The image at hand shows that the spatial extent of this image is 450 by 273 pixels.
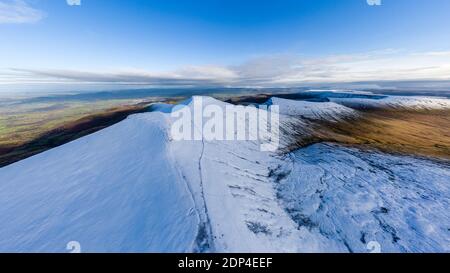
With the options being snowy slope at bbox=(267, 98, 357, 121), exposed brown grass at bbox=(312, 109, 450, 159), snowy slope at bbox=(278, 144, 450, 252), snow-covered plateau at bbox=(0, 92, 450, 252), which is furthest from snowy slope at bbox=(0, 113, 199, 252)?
snowy slope at bbox=(267, 98, 357, 121)

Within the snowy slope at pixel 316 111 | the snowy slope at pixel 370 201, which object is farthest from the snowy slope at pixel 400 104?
the snowy slope at pixel 370 201

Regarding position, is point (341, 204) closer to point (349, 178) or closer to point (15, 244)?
point (349, 178)

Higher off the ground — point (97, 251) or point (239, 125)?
point (239, 125)

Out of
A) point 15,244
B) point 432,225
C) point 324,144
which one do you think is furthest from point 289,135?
point 15,244

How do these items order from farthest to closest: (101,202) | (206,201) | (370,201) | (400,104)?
(400,104) < (370,201) < (101,202) < (206,201)

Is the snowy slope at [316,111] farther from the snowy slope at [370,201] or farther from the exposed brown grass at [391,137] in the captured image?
the snowy slope at [370,201]

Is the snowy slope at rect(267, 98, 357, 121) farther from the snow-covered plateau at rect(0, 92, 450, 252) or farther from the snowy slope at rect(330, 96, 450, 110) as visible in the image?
the snow-covered plateau at rect(0, 92, 450, 252)

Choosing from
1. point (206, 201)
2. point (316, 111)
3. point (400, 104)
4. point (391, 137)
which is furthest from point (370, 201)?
point (400, 104)

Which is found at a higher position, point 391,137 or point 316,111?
point 316,111

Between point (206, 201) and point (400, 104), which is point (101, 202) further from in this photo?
point (400, 104)
